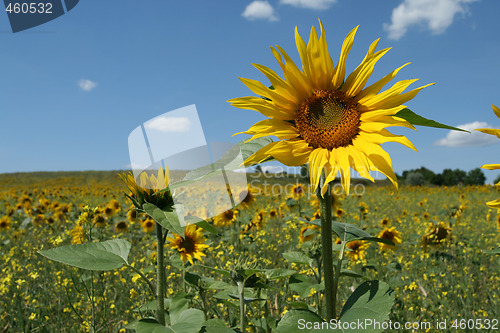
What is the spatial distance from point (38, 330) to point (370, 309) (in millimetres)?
2521

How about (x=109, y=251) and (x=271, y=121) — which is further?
(x=109, y=251)

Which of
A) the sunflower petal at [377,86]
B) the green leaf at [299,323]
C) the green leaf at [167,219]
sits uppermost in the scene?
the sunflower petal at [377,86]

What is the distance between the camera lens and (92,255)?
46.6 inches

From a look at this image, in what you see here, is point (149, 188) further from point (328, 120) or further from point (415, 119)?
point (415, 119)

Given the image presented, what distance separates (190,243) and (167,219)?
1699 millimetres

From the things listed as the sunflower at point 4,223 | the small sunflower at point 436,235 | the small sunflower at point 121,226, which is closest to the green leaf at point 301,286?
the small sunflower at point 436,235

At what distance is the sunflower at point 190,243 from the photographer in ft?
8.54

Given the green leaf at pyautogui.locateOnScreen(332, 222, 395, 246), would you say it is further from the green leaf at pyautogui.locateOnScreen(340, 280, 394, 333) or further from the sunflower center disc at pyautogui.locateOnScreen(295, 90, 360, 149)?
the sunflower center disc at pyautogui.locateOnScreen(295, 90, 360, 149)

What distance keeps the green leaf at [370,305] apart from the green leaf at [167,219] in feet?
1.70

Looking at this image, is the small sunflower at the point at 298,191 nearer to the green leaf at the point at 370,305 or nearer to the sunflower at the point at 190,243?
the sunflower at the point at 190,243

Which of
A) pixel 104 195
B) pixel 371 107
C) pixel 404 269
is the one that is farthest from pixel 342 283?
pixel 104 195

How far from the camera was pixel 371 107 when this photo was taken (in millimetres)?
1078

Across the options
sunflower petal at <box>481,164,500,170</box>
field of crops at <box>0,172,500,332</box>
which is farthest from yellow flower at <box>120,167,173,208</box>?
sunflower petal at <box>481,164,500,170</box>

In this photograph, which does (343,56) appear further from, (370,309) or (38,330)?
(38,330)
